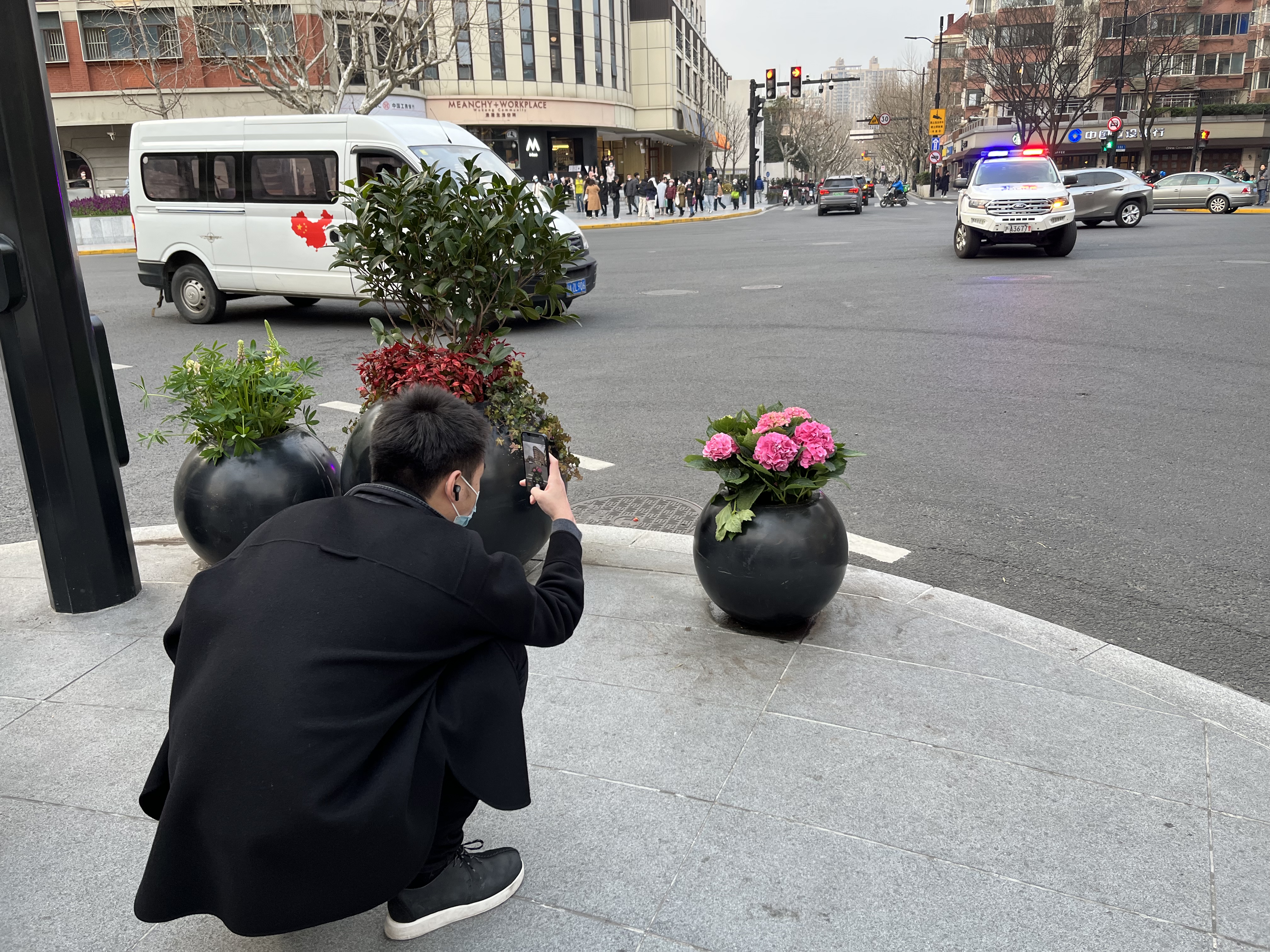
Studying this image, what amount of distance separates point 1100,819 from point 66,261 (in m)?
4.26

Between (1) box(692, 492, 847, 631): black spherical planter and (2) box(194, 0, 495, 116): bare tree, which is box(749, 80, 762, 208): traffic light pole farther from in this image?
(1) box(692, 492, 847, 631): black spherical planter

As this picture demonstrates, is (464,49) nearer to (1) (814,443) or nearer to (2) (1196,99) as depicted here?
(1) (814,443)

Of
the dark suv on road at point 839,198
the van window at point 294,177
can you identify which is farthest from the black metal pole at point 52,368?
the dark suv on road at point 839,198

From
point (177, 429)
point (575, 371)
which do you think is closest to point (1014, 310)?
point (575, 371)

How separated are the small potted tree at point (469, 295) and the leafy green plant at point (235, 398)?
34 centimetres

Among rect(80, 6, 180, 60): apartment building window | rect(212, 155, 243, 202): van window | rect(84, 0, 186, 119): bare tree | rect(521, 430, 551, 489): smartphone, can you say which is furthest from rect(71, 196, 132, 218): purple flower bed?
rect(521, 430, 551, 489): smartphone

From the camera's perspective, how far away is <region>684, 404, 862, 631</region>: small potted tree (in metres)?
3.88

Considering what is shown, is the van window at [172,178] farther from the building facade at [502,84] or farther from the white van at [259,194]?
the building facade at [502,84]

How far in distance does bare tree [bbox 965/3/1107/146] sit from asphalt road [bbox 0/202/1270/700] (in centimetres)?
4512

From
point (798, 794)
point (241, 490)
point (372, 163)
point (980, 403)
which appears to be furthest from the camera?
point (372, 163)

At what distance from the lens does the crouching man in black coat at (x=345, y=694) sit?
76.4 inches

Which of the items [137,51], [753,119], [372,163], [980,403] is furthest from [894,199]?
[980,403]

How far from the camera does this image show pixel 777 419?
407cm

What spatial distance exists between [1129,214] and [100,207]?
97.5 ft
